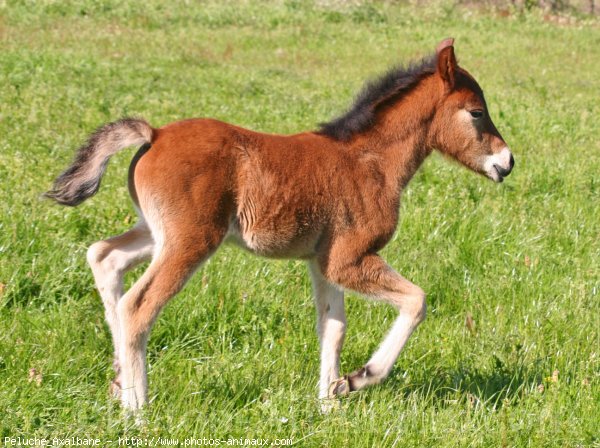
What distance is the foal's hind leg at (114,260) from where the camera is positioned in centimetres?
472

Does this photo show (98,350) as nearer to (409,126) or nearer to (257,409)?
(257,409)

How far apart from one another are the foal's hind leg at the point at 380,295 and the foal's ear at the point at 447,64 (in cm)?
115

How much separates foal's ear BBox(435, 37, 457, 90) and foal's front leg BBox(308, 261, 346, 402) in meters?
1.32

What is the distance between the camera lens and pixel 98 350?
4.77m

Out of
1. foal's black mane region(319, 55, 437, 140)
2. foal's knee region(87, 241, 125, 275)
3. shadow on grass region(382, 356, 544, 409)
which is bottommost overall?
shadow on grass region(382, 356, 544, 409)

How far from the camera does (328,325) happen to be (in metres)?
4.92

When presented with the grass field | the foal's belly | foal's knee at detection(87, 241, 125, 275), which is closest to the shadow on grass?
the grass field

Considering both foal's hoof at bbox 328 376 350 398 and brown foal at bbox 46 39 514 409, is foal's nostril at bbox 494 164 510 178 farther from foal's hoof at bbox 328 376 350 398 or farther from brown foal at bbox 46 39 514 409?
foal's hoof at bbox 328 376 350 398

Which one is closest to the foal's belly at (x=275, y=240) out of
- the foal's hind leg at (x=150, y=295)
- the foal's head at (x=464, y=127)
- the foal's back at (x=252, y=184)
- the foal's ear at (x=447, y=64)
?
the foal's back at (x=252, y=184)

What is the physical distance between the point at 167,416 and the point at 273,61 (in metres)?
14.9

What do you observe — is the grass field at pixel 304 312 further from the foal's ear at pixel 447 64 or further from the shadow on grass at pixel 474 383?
the foal's ear at pixel 447 64

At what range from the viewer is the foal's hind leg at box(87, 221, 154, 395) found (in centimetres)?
472

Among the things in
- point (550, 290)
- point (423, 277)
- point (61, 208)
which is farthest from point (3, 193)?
point (550, 290)

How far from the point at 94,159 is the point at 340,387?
1685 millimetres
